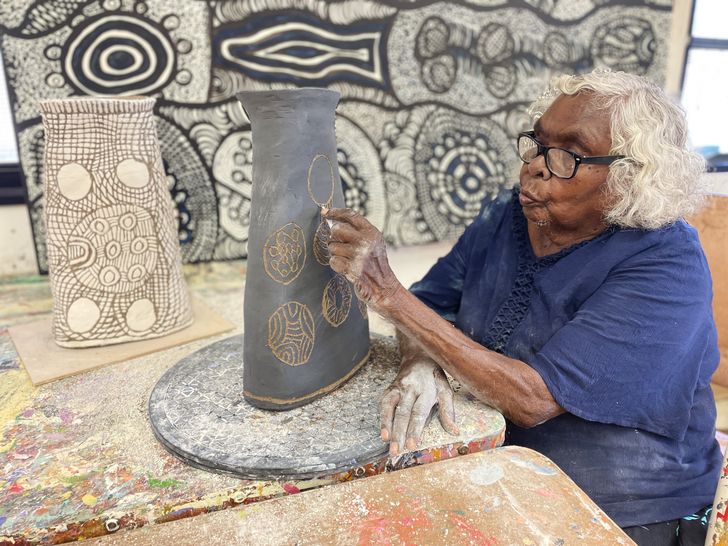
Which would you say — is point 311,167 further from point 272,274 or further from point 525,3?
point 525,3

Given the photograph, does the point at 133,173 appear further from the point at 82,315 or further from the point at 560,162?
the point at 560,162

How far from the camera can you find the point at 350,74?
230cm

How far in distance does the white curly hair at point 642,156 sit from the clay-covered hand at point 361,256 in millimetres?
497

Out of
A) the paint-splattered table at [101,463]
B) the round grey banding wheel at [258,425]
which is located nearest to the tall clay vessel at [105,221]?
the paint-splattered table at [101,463]

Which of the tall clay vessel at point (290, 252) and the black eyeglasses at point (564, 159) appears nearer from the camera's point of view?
the tall clay vessel at point (290, 252)

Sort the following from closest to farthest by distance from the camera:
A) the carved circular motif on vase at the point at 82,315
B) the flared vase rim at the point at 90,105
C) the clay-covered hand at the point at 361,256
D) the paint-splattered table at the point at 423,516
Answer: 1. the paint-splattered table at the point at 423,516
2. the clay-covered hand at the point at 361,256
3. the flared vase rim at the point at 90,105
4. the carved circular motif on vase at the point at 82,315

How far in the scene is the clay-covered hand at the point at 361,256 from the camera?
3.45 feet

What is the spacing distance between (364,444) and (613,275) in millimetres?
605

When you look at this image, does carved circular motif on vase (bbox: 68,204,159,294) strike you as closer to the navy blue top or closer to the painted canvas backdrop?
the painted canvas backdrop

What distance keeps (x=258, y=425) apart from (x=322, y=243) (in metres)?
0.37

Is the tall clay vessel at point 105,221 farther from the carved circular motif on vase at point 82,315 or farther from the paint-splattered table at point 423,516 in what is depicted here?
the paint-splattered table at point 423,516

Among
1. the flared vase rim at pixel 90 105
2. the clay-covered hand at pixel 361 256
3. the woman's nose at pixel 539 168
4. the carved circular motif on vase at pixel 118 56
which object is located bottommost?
the clay-covered hand at pixel 361 256

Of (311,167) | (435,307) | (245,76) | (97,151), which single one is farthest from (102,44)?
(435,307)

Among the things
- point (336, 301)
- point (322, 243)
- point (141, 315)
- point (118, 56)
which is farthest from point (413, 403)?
point (118, 56)
